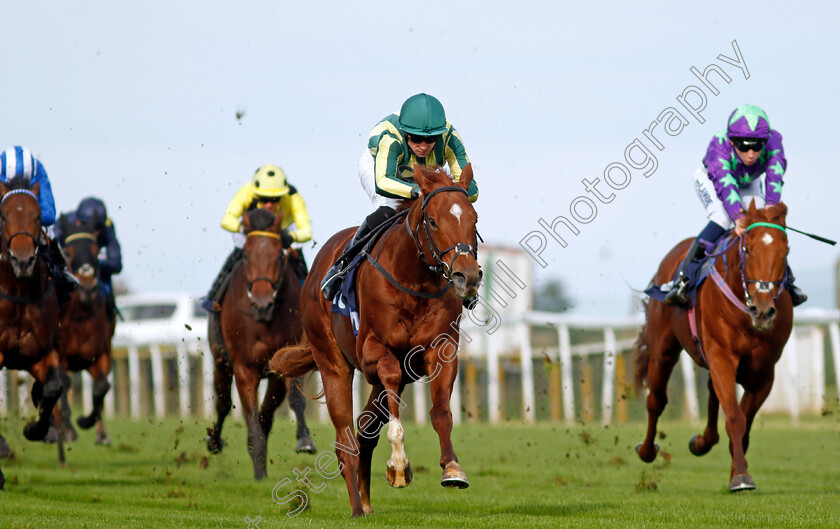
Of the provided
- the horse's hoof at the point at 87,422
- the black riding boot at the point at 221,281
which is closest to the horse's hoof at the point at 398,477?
the black riding boot at the point at 221,281

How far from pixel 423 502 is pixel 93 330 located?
604 centimetres

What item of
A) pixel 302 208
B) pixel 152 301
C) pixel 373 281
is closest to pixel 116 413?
pixel 152 301

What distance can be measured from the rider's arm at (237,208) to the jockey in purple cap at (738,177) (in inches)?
162

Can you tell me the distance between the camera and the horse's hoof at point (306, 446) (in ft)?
34.8

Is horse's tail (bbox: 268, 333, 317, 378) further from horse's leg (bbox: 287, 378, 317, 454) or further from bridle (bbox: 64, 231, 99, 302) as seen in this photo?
bridle (bbox: 64, 231, 99, 302)

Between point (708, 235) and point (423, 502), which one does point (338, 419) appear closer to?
point (423, 502)

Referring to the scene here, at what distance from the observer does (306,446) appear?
421 inches

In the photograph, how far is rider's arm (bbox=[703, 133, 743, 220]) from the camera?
877 centimetres

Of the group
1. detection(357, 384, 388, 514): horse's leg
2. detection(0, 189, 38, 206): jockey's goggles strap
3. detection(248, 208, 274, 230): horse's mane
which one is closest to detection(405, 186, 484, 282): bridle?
detection(357, 384, 388, 514): horse's leg

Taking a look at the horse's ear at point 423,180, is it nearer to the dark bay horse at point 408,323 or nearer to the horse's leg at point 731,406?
the dark bay horse at point 408,323

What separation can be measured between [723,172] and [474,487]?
334cm

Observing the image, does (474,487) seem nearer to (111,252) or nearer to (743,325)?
(743,325)

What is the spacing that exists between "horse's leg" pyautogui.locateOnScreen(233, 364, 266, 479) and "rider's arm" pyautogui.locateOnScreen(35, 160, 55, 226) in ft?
7.04

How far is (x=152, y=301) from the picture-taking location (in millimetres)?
26922
